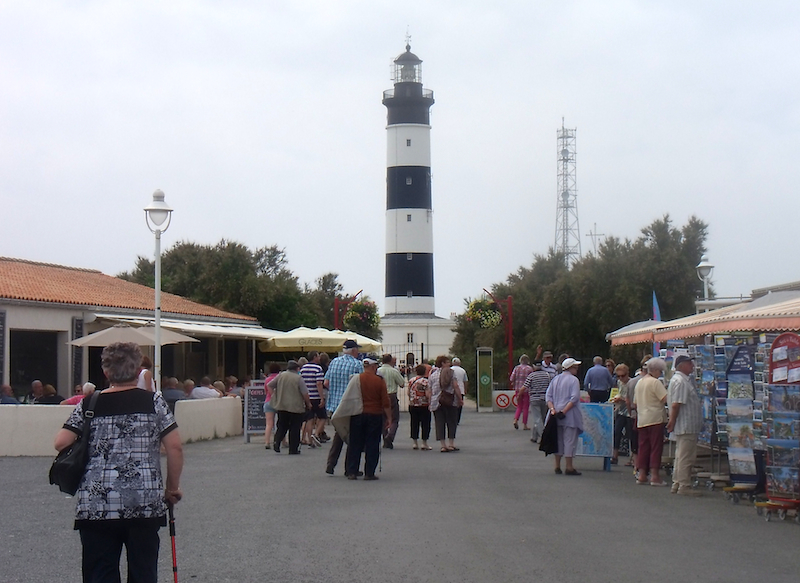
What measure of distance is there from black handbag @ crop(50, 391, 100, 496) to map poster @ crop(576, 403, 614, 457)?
10.6m

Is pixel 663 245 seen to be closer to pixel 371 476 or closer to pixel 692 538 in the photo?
pixel 371 476

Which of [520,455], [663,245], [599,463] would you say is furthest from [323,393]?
[663,245]

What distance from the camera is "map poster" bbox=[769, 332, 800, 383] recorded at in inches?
401

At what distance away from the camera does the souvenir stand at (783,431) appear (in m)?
10.2

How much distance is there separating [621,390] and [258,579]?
9.89 metres

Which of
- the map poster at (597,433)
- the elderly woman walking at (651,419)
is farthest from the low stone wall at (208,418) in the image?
the elderly woman walking at (651,419)

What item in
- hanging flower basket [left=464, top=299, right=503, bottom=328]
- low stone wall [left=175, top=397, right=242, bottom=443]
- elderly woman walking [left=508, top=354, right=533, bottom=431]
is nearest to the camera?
low stone wall [left=175, top=397, right=242, bottom=443]

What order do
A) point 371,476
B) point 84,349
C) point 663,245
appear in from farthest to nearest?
point 663,245 → point 84,349 → point 371,476

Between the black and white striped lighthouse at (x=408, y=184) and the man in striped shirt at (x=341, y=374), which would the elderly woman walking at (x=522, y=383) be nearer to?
the man in striped shirt at (x=341, y=374)

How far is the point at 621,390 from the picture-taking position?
16.0m

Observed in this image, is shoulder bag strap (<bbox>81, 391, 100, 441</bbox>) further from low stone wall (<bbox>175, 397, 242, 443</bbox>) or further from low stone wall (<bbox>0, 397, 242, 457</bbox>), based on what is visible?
low stone wall (<bbox>175, 397, 242, 443</bbox>)

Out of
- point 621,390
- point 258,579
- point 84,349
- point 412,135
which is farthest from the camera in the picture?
point 412,135

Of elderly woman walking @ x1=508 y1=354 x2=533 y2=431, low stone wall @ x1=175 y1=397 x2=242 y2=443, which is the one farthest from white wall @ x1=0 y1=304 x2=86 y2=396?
elderly woman walking @ x1=508 y1=354 x2=533 y2=431

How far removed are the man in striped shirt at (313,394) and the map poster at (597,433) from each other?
17.8 ft
